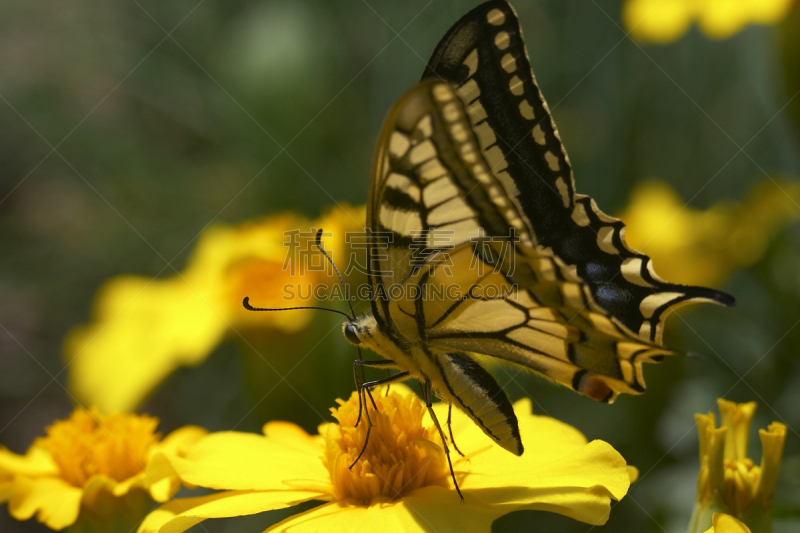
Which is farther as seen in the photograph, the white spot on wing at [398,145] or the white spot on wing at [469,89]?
the white spot on wing at [469,89]

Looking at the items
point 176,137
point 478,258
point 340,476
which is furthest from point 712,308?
point 176,137

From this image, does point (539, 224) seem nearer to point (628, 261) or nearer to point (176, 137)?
point (628, 261)

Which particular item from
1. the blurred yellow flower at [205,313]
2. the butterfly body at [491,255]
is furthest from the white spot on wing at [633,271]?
the blurred yellow flower at [205,313]

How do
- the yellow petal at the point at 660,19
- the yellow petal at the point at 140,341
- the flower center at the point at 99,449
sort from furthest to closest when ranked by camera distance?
the yellow petal at the point at 660,19 → the yellow petal at the point at 140,341 → the flower center at the point at 99,449

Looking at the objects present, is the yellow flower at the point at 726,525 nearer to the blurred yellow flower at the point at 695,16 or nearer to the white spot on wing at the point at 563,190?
the white spot on wing at the point at 563,190

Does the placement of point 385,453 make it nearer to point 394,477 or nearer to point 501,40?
point 394,477

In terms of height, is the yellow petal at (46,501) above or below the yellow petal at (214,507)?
below
